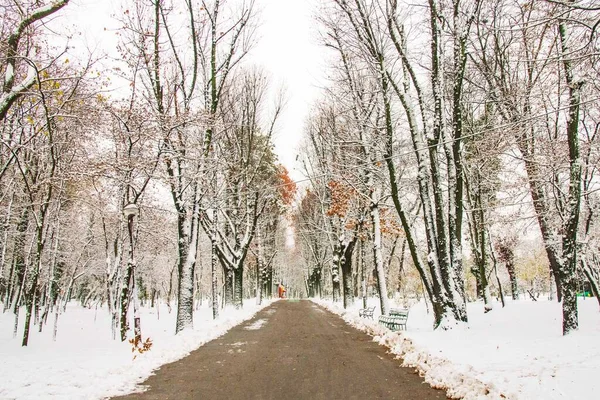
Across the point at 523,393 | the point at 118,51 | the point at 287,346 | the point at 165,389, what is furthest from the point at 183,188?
the point at 523,393


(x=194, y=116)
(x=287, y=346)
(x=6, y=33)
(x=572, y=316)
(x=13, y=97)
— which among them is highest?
(x=6, y=33)

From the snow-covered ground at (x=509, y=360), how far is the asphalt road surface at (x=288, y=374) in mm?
447

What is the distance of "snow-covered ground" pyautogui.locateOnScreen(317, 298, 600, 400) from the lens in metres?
5.44

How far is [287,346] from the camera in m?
11.3

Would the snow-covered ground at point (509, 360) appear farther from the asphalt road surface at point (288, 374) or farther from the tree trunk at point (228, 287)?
the tree trunk at point (228, 287)

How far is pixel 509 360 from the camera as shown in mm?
7277

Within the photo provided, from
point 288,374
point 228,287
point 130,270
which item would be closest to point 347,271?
point 228,287

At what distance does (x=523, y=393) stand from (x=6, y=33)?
1570 cm

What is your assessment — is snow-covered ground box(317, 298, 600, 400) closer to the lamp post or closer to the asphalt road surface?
the asphalt road surface

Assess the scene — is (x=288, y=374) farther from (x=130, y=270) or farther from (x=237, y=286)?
(x=237, y=286)

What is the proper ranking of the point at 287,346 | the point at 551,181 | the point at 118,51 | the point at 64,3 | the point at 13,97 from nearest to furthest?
the point at 13,97 < the point at 64,3 < the point at 287,346 < the point at 551,181 < the point at 118,51

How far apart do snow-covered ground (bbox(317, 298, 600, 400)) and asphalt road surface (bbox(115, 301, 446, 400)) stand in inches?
17.6

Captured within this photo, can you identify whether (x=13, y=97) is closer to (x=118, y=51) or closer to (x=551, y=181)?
(x=118, y=51)

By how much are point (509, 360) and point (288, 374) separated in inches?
163
